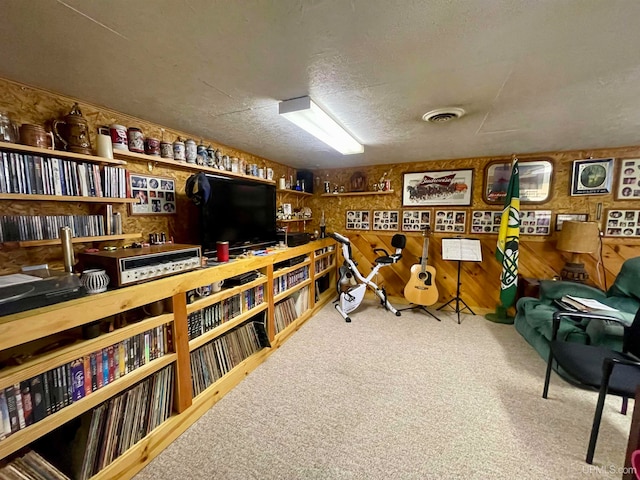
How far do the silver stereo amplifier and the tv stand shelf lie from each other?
48 mm

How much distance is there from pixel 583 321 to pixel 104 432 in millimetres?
3500

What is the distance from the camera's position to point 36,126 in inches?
53.0

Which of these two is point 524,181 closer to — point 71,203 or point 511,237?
point 511,237

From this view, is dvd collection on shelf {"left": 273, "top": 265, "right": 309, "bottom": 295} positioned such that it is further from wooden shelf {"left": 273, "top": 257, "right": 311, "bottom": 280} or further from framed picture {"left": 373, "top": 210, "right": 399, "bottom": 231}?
framed picture {"left": 373, "top": 210, "right": 399, "bottom": 231}

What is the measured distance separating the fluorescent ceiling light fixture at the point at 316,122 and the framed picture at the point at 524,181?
77.3 inches

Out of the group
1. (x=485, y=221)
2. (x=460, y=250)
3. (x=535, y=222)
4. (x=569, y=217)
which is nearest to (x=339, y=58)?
(x=460, y=250)

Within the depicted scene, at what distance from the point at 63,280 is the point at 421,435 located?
2.13 metres

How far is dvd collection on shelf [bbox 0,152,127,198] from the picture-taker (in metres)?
1.27

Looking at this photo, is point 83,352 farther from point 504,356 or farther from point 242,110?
point 504,356

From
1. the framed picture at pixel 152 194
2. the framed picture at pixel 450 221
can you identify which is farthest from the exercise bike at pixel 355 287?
the framed picture at pixel 152 194

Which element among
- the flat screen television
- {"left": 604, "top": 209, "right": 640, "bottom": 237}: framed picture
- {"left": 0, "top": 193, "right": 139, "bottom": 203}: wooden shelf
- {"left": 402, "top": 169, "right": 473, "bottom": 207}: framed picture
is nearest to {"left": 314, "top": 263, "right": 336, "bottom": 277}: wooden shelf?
the flat screen television

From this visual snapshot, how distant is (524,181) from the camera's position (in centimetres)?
317

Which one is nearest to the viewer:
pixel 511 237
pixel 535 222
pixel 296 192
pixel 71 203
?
pixel 71 203

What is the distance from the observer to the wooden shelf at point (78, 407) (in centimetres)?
95
